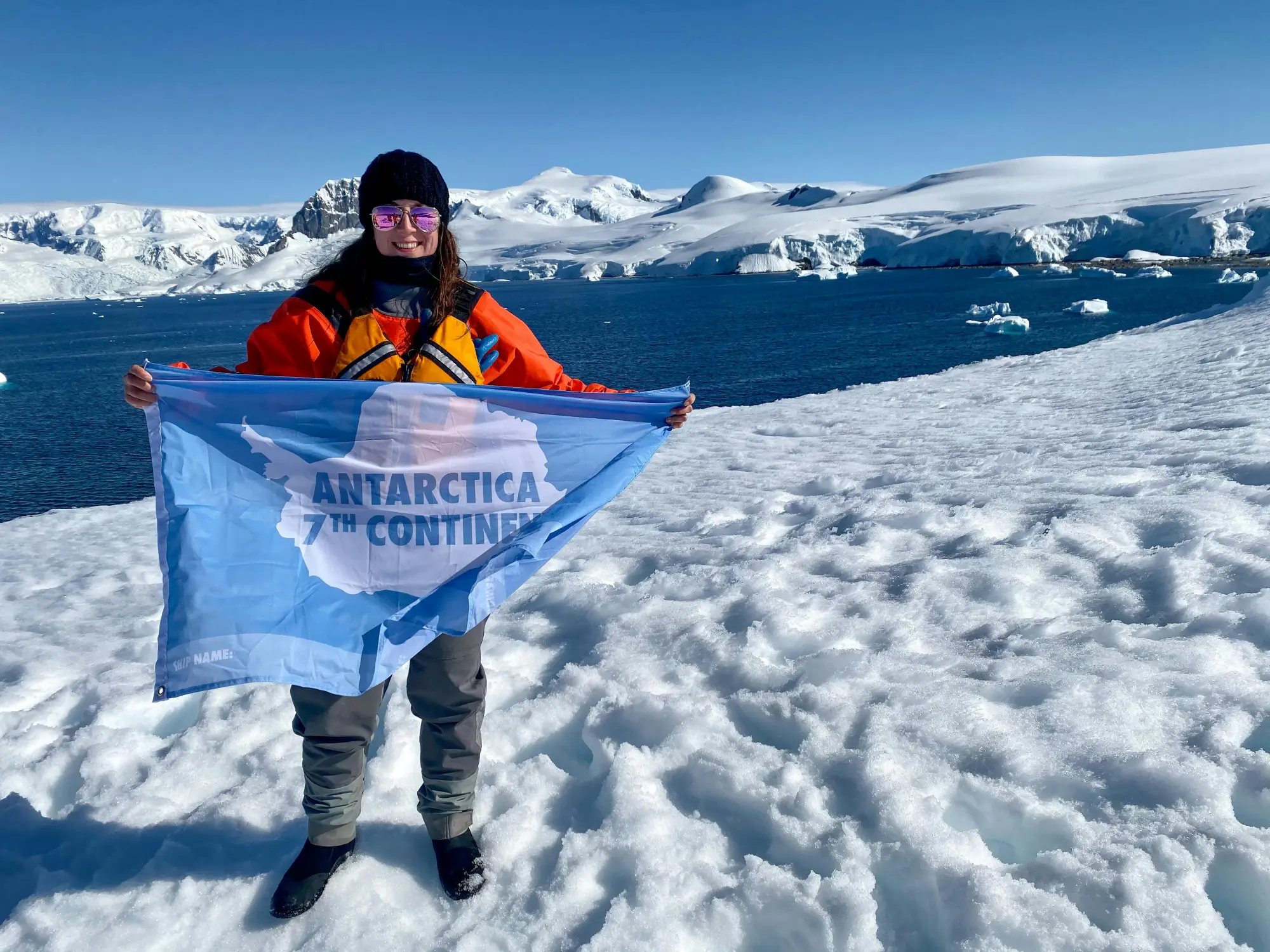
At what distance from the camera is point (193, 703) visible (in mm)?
3650

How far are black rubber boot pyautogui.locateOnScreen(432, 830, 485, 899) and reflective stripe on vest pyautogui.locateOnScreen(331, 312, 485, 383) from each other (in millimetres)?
1406

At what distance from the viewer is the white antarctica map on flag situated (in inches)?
95.8

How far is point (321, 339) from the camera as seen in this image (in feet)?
7.70

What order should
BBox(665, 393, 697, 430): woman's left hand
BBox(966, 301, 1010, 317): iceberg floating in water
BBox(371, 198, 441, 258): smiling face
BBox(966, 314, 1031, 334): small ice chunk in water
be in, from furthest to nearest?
BBox(966, 301, 1010, 317): iceberg floating in water
BBox(966, 314, 1031, 334): small ice chunk in water
BBox(665, 393, 697, 430): woman's left hand
BBox(371, 198, 441, 258): smiling face

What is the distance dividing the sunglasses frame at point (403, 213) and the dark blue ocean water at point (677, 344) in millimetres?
17574

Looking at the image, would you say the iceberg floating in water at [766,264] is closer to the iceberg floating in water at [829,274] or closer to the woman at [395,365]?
the iceberg floating in water at [829,274]

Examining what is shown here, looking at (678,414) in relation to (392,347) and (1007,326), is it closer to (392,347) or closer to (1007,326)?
(392,347)

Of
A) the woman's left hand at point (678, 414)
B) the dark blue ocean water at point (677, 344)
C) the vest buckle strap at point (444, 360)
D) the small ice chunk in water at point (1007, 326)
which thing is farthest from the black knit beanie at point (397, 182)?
the small ice chunk in water at point (1007, 326)

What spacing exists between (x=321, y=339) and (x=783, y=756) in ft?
6.55

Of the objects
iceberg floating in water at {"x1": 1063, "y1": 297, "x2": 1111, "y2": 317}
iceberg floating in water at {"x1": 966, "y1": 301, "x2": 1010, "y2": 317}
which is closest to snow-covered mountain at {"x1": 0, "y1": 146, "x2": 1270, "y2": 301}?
iceberg floating in water at {"x1": 966, "y1": 301, "x2": 1010, "y2": 317}

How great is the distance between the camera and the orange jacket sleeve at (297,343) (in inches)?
92.0

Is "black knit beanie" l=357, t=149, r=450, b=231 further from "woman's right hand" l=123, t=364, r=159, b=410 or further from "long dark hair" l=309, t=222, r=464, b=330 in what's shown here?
"woman's right hand" l=123, t=364, r=159, b=410

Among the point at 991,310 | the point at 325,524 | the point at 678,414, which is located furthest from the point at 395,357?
the point at 991,310

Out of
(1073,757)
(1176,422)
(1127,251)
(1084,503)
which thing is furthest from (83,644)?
(1127,251)
